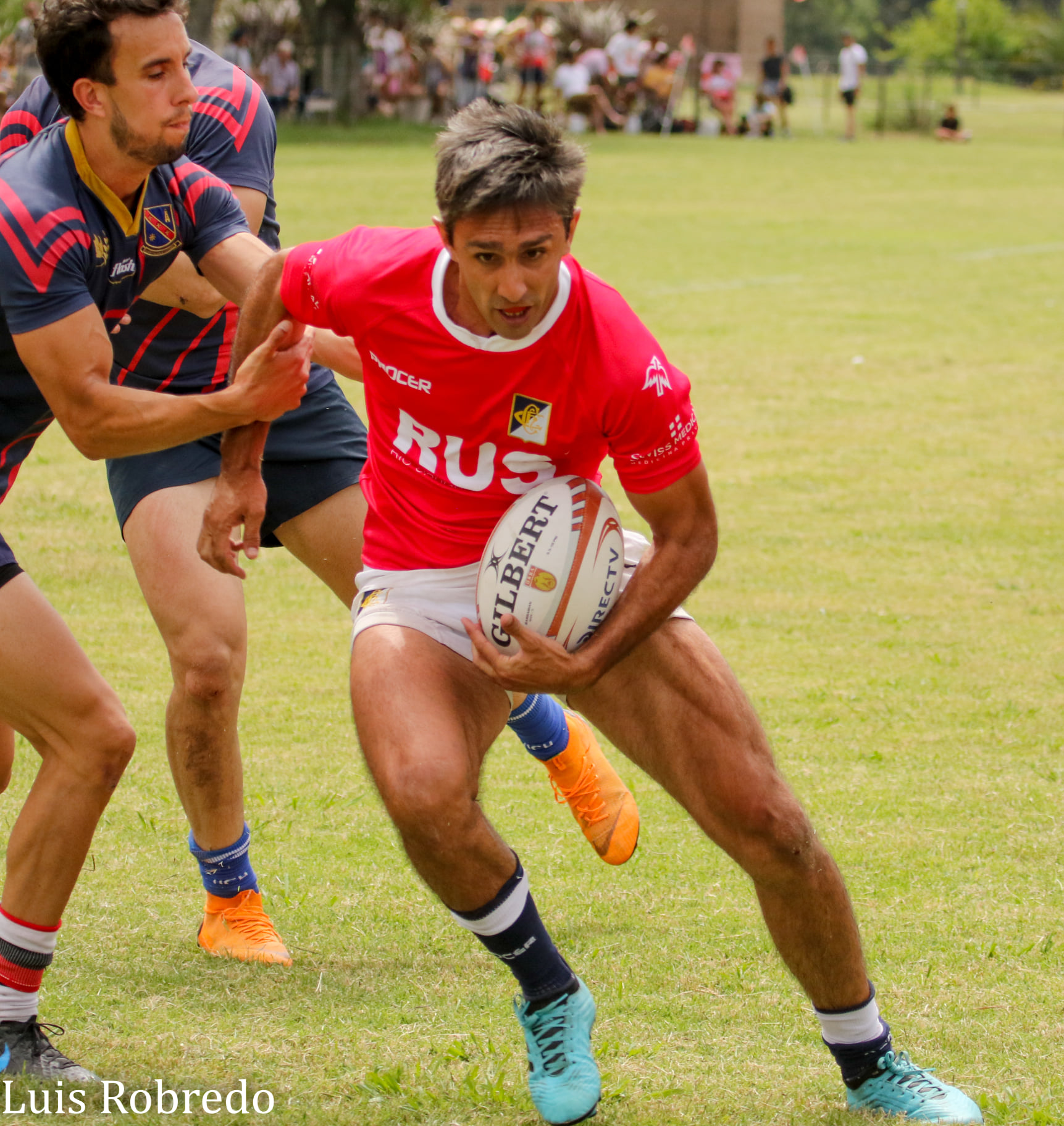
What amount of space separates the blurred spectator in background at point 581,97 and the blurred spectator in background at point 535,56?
59 centimetres

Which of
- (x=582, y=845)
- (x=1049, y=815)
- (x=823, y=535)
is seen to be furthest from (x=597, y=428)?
(x=823, y=535)

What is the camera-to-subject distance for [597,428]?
156 inches

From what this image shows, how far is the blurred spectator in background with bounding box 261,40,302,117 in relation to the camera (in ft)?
134

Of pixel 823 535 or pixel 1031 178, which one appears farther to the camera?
pixel 1031 178

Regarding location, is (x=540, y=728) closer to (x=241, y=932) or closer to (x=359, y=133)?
(x=241, y=932)

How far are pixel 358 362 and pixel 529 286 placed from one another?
1.25 m

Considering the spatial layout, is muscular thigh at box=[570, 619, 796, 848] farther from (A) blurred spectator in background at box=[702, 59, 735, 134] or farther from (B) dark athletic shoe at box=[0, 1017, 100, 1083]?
(A) blurred spectator in background at box=[702, 59, 735, 134]

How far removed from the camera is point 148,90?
12.8ft

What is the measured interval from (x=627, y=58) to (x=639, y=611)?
3851 centimetres

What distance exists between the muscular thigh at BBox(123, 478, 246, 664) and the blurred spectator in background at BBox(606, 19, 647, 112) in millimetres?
36820

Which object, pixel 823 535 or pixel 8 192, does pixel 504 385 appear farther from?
pixel 823 535

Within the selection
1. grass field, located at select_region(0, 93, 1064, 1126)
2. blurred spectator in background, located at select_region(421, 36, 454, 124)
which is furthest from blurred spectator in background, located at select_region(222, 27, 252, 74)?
grass field, located at select_region(0, 93, 1064, 1126)

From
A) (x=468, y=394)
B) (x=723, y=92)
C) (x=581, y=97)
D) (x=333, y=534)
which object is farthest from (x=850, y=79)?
(x=468, y=394)

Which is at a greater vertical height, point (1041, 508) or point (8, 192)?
point (8, 192)
